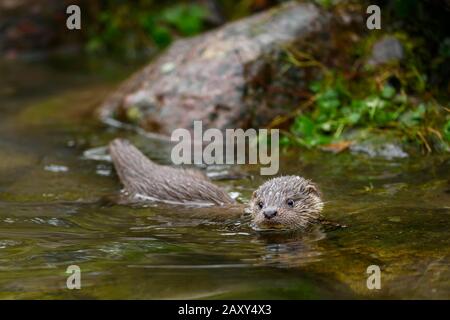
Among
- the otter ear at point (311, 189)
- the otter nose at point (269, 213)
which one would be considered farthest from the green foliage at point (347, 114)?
the otter nose at point (269, 213)

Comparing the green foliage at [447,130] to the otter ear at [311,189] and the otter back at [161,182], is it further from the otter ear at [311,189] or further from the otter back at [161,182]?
the otter back at [161,182]

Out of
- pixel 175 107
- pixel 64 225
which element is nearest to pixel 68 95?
pixel 175 107

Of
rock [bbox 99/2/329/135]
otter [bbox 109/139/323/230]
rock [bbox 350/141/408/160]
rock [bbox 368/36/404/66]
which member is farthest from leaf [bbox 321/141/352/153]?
otter [bbox 109/139/323/230]

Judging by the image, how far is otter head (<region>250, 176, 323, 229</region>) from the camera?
428cm

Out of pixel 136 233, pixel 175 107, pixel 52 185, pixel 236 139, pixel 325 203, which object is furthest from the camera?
pixel 175 107

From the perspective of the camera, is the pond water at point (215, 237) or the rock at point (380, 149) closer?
the pond water at point (215, 237)

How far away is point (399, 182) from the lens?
514 cm

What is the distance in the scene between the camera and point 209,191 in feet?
16.5

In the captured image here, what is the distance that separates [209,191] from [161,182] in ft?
1.46

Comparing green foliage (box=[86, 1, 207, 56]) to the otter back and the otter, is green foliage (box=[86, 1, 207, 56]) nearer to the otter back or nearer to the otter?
the otter

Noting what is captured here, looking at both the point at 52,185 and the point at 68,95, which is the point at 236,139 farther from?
the point at 68,95

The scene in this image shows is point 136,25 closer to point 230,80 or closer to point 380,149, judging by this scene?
point 230,80

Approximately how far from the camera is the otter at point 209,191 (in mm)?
4359
